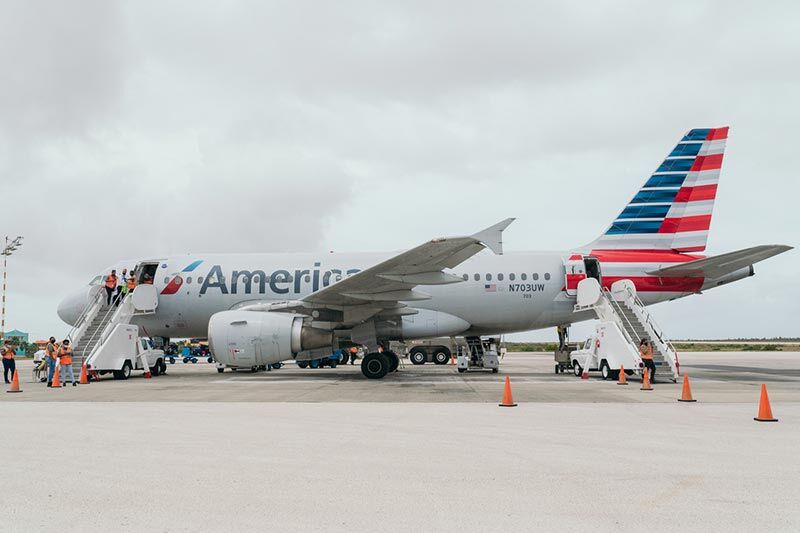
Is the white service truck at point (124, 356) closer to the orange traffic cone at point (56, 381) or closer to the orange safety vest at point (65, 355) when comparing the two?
the orange safety vest at point (65, 355)

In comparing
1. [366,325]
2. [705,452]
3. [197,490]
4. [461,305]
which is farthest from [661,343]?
[197,490]

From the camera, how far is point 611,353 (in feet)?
60.3

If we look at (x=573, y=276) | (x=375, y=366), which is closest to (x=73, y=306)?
(x=375, y=366)

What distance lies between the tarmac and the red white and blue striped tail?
1177cm

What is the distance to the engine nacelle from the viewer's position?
1712 cm

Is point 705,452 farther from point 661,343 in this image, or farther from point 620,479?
point 661,343

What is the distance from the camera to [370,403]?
11812 mm

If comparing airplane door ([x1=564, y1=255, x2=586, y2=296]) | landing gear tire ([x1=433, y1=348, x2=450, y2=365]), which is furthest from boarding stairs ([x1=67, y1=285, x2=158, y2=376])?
landing gear tire ([x1=433, y1=348, x2=450, y2=365])

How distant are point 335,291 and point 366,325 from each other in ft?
7.40

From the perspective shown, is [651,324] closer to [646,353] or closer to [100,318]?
[646,353]

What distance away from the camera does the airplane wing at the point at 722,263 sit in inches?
701

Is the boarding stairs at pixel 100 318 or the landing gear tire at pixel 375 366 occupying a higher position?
the boarding stairs at pixel 100 318

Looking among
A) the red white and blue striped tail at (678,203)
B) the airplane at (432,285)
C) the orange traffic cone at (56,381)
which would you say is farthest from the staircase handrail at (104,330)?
the red white and blue striped tail at (678,203)

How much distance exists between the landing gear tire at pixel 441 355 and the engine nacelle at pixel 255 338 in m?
15.7
